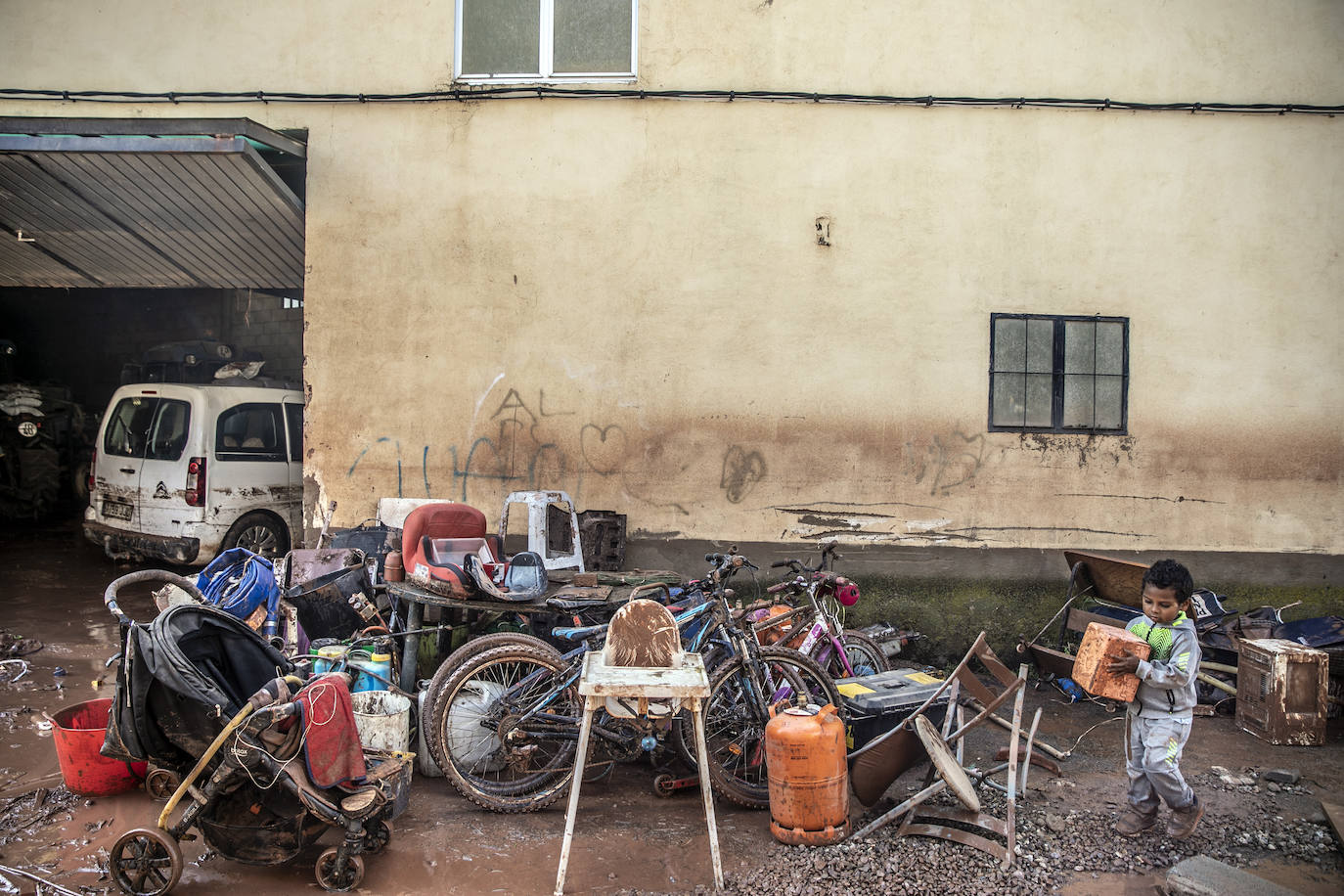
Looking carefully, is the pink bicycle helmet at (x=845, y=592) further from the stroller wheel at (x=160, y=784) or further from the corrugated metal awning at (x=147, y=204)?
the corrugated metal awning at (x=147, y=204)

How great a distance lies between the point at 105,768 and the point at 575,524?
340 cm

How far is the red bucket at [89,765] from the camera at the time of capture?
4.21 meters

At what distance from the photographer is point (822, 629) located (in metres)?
5.29

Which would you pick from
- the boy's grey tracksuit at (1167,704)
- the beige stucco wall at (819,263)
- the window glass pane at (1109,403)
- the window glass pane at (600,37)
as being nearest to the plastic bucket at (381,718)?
the beige stucco wall at (819,263)

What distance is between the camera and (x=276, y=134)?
6719 mm

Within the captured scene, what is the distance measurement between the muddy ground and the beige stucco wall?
2588 millimetres

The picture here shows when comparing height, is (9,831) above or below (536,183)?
below

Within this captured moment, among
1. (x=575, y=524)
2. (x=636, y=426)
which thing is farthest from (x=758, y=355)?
(x=575, y=524)

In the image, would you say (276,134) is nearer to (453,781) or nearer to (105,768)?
(105,768)

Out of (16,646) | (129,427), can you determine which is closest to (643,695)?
(16,646)

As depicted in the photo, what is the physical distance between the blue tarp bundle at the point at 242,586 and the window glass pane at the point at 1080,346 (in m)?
6.49

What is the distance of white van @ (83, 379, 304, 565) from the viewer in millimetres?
7938

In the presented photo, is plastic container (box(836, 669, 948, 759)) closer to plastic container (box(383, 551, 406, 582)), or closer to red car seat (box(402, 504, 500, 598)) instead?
red car seat (box(402, 504, 500, 598))

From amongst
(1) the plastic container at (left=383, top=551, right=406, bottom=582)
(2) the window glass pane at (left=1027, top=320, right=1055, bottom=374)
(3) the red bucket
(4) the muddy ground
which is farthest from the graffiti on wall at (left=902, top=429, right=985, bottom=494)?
(3) the red bucket
